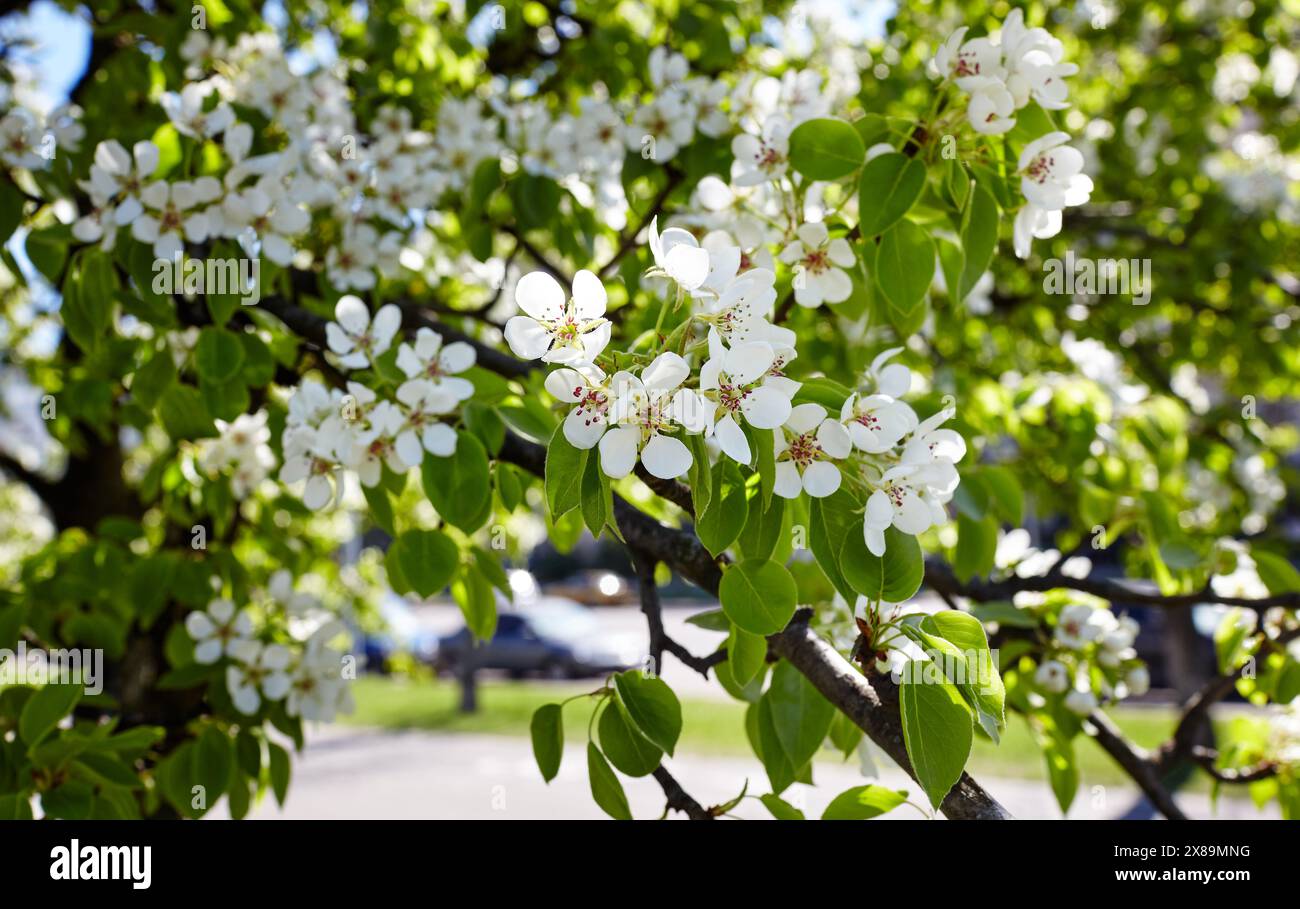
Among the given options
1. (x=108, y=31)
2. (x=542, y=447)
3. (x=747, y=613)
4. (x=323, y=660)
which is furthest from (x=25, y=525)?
(x=747, y=613)

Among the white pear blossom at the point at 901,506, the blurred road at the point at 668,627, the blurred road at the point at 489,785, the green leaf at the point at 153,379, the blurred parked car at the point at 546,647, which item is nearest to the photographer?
the white pear blossom at the point at 901,506

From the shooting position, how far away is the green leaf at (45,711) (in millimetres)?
1594

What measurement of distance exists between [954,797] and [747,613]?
33 cm

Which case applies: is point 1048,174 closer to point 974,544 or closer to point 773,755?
point 974,544

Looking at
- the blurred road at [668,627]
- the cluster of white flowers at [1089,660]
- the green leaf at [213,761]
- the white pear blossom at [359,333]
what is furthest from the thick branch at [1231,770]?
the blurred road at [668,627]

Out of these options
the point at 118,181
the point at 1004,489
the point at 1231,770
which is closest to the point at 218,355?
the point at 118,181

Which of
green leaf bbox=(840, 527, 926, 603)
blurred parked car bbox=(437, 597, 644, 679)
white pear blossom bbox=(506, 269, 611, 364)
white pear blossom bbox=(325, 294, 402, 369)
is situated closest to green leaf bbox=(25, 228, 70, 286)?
white pear blossom bbox=(325, 294, 402, 369)

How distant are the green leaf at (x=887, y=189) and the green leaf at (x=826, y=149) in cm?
4

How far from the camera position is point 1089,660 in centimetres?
200

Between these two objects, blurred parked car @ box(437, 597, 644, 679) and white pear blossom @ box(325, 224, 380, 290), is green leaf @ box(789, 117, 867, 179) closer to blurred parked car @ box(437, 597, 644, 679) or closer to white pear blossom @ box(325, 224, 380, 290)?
white pear blossom @ box(325, 224, 380, 290)

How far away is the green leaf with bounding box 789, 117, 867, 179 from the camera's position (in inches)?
54.1

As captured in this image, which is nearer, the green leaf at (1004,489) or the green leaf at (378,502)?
the green leaf at (378,502)

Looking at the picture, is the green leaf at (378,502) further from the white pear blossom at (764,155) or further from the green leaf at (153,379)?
the white pear blossom at (764,155)

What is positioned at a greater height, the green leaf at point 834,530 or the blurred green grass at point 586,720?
the green leaf at point 834,530
